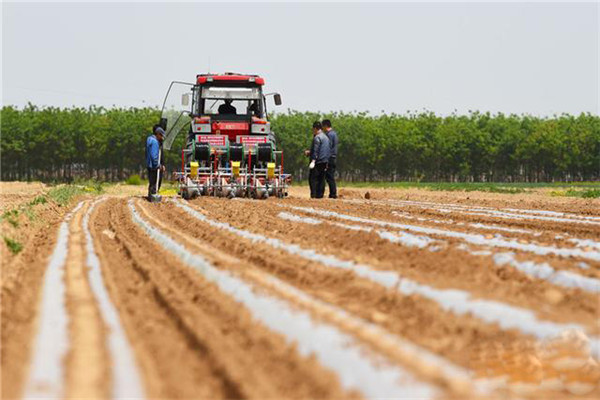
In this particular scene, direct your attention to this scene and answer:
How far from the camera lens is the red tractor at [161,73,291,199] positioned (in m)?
18.1

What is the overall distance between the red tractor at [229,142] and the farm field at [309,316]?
27.2ft

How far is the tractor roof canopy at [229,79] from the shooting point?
18.4 m

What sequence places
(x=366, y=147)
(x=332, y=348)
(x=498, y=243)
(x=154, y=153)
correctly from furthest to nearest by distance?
1. (x=366, y=147)
2. (x=154, y=153)
3. (x=498, y=243)
4. (x=332, y=348)

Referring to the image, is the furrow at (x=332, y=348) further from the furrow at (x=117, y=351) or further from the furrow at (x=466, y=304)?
the furrow at (x=466, y=304)

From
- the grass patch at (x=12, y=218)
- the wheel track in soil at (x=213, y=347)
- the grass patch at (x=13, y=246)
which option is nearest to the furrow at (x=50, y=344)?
the wheel track in soil at (x=213, y=347)

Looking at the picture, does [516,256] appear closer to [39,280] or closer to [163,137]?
[39,280]

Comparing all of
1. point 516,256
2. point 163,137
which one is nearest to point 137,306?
point 516,256

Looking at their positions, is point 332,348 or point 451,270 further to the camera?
point 451,270

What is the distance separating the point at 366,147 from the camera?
63094 millimetres

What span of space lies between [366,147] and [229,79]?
45070 millimetres

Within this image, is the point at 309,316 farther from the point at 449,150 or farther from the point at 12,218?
the point at 449,150

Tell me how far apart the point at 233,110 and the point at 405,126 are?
48.9m

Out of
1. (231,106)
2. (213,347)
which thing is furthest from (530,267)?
(231,106)

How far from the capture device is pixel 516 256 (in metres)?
7.24
